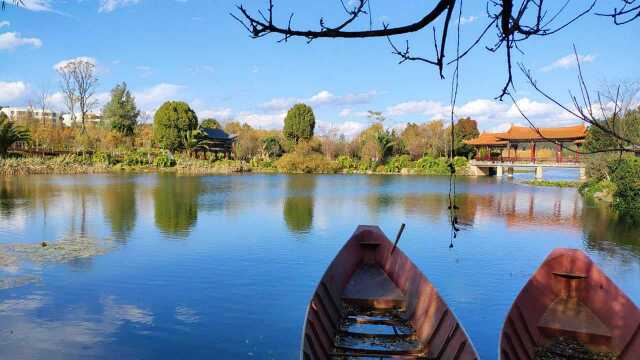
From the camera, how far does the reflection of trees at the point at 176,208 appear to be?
1425 cm

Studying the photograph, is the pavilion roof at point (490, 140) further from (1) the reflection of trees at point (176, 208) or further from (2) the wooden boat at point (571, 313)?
(2) the wooden boat at point (571, 313)

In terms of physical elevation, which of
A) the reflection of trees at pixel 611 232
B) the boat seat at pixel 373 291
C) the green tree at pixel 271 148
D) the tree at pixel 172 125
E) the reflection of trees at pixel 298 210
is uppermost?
the tree at pixel 172 125

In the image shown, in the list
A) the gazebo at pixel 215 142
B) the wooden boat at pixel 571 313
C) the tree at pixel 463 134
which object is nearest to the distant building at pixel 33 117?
the gazebo at pixel 215 142

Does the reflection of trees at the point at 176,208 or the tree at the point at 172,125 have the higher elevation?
the tree at the point at 172,125

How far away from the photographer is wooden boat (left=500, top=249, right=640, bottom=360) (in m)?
4.54

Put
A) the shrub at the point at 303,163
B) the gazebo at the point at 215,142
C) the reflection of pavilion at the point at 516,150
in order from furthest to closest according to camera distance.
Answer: the gazebo at the point at 215,142
the shrub at the point at 303,163
the reflection of pavilion at the point at 516,150

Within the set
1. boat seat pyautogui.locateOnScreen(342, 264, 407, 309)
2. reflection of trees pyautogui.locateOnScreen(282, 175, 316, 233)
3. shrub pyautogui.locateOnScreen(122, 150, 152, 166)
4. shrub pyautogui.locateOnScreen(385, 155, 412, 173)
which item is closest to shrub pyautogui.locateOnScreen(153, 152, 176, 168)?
shrub pyautogui.locateOnScreen(122, 150, 152, 166)

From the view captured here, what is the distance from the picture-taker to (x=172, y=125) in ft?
152

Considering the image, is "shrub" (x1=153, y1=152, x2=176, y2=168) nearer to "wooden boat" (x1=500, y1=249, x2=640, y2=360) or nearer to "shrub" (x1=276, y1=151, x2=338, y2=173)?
"shrub" (x1=276, y1=151, x2=338, y2=173)

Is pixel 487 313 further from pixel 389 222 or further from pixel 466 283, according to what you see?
pixel 389 222

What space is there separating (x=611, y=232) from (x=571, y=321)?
1155cm

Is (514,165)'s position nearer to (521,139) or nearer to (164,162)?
(521,139)

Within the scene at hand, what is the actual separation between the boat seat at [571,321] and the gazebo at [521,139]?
33289 mm

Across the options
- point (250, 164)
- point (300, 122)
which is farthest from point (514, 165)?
point (250, 164)
